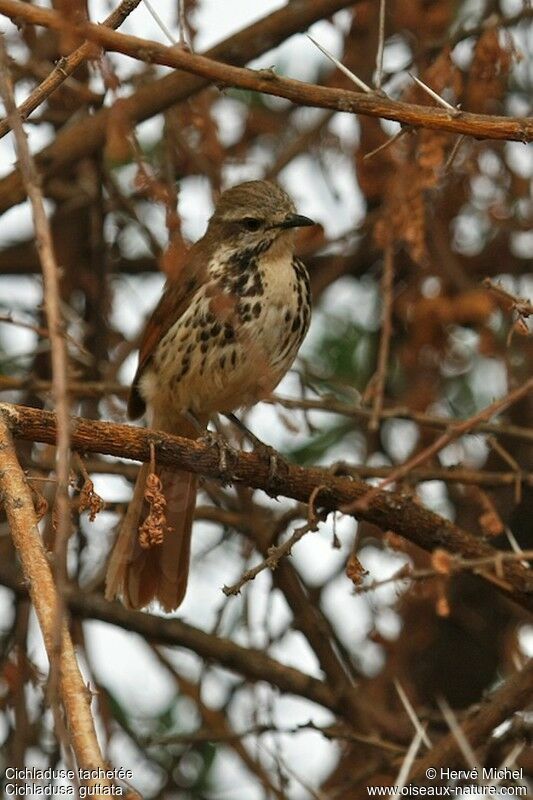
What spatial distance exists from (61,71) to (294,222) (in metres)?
2.14

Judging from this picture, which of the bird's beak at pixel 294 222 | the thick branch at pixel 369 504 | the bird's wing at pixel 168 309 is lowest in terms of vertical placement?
the thick branch at pixel 369 504

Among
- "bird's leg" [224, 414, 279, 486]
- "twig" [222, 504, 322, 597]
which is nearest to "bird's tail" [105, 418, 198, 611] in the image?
"bird's leg" [224, 414, 279, 486]

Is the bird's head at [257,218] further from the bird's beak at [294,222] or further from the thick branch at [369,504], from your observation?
the thick branch at [369,504]

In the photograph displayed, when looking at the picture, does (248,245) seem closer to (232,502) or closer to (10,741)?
(232,502)

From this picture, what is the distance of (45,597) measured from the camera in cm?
236

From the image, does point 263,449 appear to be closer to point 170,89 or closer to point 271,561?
point 271,561

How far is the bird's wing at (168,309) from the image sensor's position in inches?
194

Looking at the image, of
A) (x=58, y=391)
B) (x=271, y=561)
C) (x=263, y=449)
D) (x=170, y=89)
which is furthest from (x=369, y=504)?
(x=58, y=391)

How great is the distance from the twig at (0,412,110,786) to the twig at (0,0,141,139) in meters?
0.67

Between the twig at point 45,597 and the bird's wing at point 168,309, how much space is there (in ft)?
6.51

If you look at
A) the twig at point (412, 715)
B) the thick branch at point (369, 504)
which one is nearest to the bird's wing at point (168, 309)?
the thick branch at point (369, 504)

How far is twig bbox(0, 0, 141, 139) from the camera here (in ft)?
9.25

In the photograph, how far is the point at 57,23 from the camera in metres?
2.51

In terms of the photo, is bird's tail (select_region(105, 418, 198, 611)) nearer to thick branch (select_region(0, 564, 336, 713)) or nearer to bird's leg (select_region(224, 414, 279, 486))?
thick branch (select_region(0, 564, 336, 713))
